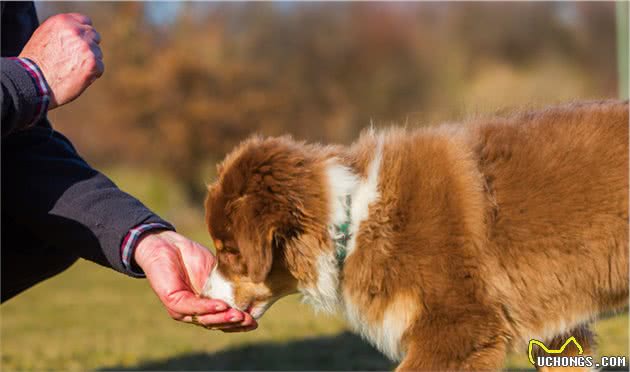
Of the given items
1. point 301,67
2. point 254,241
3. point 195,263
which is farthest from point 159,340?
point 301,67

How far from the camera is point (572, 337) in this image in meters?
3.90

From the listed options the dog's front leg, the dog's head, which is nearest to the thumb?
the dog's head

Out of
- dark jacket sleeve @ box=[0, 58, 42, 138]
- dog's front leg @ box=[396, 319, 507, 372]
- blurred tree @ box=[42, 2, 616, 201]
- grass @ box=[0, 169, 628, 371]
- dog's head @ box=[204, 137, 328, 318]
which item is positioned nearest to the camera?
dog's front leg @ box=[396, 319, 507, 372]

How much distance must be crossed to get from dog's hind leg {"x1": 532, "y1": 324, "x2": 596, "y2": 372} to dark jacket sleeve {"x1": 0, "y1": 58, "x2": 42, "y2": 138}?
2528 mm

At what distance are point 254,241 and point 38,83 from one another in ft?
4.00

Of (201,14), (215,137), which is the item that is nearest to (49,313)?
(215,137)

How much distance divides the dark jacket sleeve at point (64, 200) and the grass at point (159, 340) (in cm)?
99

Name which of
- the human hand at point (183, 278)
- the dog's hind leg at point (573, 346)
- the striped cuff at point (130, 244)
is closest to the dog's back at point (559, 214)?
the dog's hind leg at point (573, 346)

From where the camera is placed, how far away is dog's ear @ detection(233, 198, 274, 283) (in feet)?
11.3

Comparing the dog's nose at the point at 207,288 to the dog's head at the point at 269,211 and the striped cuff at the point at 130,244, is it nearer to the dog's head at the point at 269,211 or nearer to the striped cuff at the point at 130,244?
the dog's head at the point at 269,211

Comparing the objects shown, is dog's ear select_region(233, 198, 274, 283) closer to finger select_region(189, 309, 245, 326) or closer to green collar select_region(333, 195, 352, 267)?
green collar select_region(333, 195, 352, 267)

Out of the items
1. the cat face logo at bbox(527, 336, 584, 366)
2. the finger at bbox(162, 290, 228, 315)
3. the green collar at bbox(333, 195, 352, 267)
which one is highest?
the green collar at bbox(333, 195, 352, 267)

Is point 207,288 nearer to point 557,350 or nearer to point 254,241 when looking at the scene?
point 254,241

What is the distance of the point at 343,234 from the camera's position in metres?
3.58
